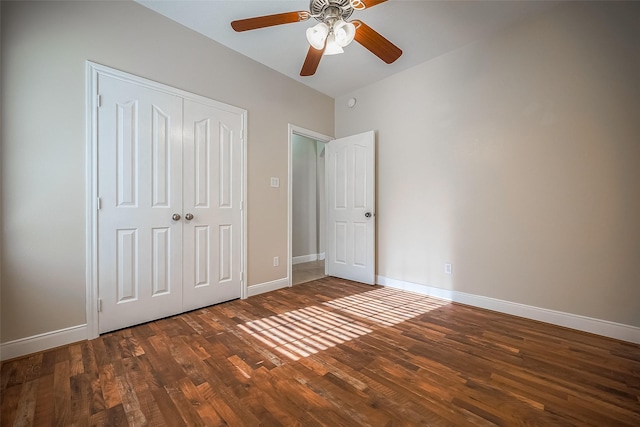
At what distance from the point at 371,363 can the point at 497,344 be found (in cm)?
Result: 104

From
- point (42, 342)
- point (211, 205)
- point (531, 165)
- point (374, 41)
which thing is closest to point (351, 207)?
point (211, 205)

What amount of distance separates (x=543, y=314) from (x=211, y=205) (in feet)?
11.1

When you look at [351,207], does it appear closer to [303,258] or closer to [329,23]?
→ [303,258]

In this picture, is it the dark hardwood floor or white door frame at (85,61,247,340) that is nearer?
the dark hardwood floor

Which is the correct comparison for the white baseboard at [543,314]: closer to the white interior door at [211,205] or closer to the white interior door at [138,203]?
the white interior door at [211,205]

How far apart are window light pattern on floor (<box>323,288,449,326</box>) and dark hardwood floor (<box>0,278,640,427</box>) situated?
67 millimetres

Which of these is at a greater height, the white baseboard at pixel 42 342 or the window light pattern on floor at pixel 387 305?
the white baseboard at pixel 42 342

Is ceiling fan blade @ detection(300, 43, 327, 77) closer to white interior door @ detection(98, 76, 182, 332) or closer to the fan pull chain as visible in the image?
the fan pull chain

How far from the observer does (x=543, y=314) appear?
7.56 ft

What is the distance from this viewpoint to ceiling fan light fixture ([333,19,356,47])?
1.68m

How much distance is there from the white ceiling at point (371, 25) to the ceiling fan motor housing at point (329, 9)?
24.3 inches

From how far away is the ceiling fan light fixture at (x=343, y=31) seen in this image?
168 centimetres

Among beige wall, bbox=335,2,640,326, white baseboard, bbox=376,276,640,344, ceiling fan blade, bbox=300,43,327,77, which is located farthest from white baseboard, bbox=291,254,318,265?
ceiling fan blade, bbox=300,43,327,77

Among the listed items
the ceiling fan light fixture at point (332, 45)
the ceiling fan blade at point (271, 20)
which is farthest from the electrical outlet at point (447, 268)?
the ceiling fan blade at point (271, 20)
